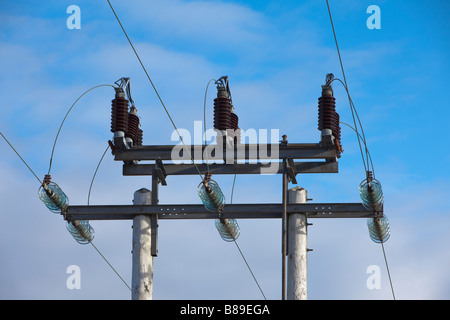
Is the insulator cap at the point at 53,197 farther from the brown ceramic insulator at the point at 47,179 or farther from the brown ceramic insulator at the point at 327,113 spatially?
the brown ceramic insulator at the point at 327,113

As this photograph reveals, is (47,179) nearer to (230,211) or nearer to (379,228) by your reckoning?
(230,211)

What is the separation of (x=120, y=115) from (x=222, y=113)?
5.75 ft

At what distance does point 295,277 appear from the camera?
2133 cm

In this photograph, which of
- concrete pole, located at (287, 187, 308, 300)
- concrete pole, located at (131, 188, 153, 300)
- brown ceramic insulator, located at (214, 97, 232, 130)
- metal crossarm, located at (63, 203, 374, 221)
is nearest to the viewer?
concrete pole, located at (287, 187, 308, 300)

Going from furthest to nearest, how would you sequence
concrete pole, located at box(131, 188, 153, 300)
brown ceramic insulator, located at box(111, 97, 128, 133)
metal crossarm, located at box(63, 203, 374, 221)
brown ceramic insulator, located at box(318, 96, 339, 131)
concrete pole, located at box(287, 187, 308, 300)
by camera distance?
1. brown ceramic insulator, located at box(111, 97, 128, 133)
2. brown ceramic insulator, located at box(318, 96, 339, 131)
3. metal crossarm, located at box(63, 203, 374, 221)
4. concrete pole, located at box(131, 188, 153, 300)
5. concrete pole, located at box(287, 187, 308, 300)

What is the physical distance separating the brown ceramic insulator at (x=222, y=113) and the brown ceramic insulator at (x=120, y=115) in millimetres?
1541

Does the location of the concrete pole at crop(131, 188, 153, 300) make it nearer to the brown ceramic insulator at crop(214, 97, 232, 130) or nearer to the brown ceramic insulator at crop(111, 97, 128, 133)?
the brown ceramic insulator at crop(111, 97, 128, 133)

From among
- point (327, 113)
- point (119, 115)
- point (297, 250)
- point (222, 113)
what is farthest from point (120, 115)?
point (297, 250)

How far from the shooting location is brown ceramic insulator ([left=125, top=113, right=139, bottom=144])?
75.2ft

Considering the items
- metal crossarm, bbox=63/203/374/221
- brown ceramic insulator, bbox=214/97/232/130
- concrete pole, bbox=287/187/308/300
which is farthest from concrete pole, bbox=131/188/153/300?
concrete pole, bbox=287/187/308/300

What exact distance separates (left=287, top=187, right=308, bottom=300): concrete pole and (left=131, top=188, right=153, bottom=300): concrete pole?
227 cm
